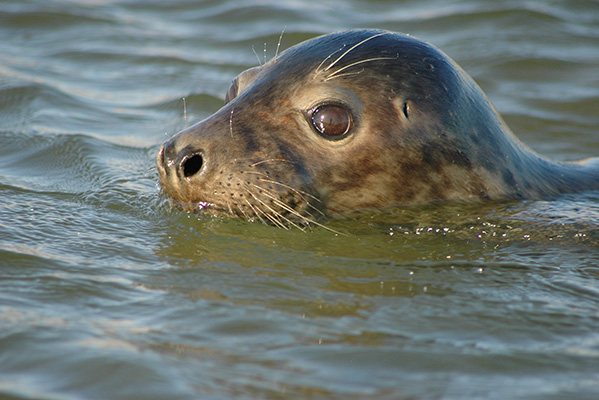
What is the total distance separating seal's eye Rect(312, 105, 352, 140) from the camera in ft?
13.2

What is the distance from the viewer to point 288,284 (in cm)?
328

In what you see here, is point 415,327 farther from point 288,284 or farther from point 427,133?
point 427,133

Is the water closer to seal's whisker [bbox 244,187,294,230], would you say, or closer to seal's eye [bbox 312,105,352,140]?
seal's whisker [bbox 244,187,294,230]

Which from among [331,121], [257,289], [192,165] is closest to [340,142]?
[331,121]

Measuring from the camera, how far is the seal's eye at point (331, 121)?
403 centimetres

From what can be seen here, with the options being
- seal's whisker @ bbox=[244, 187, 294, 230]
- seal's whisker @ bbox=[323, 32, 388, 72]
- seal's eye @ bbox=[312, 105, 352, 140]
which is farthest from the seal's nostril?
seal's whisker @ bbox=[323, 32, 388, 72]

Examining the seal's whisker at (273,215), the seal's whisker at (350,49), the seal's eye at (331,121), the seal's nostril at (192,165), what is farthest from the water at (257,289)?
the seal's whisker at (350,49)

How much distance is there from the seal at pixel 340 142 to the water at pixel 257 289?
131 millimetres

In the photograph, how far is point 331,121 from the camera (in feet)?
13.2

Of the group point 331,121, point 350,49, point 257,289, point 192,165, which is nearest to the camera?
point 257,289

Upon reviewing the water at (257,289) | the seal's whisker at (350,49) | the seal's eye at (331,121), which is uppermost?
the seal's whisker at (350,49)

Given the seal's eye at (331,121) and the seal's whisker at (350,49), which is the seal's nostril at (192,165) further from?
the seal's whisker at (350,49)

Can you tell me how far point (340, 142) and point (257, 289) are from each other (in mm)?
1129

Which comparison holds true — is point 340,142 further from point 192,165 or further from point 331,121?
point 192,165
